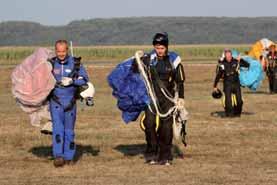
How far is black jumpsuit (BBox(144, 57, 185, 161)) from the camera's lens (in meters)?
12.5

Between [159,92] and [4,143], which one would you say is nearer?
[159,92]

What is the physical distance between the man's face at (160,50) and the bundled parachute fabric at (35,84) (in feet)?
5.40

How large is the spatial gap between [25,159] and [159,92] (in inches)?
108

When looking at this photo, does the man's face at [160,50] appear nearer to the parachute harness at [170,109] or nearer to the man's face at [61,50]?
the parachute harness at [170,109]

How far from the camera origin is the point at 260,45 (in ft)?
107

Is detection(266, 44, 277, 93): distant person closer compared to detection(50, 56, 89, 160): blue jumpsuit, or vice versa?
detection(50, 56, 89, 160): blue jumpsuit

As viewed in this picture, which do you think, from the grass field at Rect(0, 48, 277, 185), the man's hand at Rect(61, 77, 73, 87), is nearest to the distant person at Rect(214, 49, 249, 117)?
the grass field at Rect(0, 48, 277, 185)

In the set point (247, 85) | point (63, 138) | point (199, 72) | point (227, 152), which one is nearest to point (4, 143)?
point (63, 138)

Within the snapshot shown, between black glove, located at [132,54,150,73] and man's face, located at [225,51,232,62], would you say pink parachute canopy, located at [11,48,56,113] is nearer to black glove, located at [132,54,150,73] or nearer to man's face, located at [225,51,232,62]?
black glove, located at [132,54,150,73]

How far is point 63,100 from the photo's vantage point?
1273 centimetres

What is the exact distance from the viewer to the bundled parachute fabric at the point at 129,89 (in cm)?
1283

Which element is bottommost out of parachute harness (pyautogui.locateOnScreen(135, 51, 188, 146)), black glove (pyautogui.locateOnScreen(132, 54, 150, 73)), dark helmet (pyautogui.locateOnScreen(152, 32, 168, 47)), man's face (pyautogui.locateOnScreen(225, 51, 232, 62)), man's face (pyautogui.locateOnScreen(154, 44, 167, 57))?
parachute harness (pyautogui.locateOnScreen(135, 51, 188, 146))

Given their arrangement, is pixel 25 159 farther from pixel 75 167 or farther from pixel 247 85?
pixel 247 85

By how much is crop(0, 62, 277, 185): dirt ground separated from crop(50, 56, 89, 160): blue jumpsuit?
0.49m
